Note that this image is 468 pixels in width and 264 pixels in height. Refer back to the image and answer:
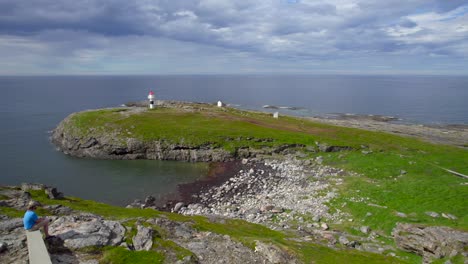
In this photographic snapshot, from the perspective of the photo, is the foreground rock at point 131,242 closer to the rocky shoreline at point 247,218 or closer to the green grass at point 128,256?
the rocky shoreline at point 247,218

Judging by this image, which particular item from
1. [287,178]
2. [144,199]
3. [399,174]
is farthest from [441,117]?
[144,199]

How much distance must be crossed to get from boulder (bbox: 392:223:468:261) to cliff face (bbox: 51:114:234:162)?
44113 mm

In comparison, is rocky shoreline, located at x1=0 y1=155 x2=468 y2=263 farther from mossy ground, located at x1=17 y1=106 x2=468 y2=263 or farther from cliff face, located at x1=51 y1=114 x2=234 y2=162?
cliff face, located at x1=51 y1=114 x2=234 y2=162

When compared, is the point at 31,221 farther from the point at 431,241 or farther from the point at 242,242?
the point at 431,241

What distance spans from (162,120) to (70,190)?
37.1m

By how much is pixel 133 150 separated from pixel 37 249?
189 feet

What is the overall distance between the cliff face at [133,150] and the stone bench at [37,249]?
51863mm

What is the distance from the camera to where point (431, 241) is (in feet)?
78.0

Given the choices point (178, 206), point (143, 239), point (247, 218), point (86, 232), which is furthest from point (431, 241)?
point (178, 206)

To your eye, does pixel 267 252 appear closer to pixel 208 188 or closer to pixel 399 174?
pixel 208 188

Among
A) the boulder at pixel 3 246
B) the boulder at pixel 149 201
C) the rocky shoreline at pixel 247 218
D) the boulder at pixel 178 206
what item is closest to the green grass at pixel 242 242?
the rocky shoreline at pixel 247 218

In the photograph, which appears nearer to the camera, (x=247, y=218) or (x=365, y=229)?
(x=365, y=229)

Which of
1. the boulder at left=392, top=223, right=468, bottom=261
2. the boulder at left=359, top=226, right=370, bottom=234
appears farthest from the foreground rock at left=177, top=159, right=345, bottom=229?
the boulder at left=392, top=223, right=468, bottom=261

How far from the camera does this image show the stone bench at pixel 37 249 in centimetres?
1437
